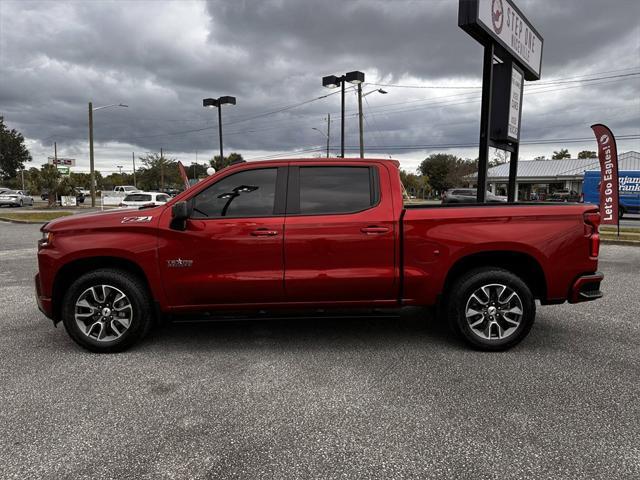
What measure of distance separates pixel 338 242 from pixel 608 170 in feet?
41.6

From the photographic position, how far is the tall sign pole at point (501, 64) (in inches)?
313

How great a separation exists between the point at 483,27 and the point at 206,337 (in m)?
6.98

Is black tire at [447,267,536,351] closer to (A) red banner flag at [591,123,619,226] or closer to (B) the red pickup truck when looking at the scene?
(B) the red pickup truck

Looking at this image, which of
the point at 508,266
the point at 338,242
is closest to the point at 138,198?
the point at 338,242

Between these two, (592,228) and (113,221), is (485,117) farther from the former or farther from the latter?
(113,221)

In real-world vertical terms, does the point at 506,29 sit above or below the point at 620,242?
above

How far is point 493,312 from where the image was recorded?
4.26 metres

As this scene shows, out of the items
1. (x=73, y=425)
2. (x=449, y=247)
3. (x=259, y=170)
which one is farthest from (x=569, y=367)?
(x=73, y=425)

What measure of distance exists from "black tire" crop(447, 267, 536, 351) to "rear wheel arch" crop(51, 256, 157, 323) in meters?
2.89

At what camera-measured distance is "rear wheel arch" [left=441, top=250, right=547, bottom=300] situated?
430cm

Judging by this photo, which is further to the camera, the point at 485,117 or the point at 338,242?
the point at 485,117

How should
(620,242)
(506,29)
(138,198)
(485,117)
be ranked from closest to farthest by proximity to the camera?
(485,117)
(506,29)
(620,242)
(138,198)

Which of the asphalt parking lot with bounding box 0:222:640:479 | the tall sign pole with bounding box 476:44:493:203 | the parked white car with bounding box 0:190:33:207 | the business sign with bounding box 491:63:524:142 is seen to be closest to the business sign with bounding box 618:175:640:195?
the business sign with bounding box 491:63:524:142

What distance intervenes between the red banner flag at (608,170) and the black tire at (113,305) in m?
13.6
